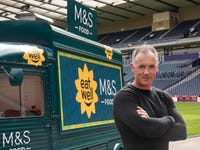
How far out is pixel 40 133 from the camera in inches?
213

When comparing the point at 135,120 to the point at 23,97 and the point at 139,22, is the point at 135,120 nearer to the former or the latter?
the point at 23,97

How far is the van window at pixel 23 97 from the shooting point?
5043 mm

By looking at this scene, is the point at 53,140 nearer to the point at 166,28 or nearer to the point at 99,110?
the point at 99,110

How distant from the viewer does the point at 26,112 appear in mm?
5316

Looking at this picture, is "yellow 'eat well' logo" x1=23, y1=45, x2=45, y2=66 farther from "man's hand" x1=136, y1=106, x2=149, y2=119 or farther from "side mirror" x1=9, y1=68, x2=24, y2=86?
"man's hand" x1=136, y1=106, x2=149, y2=119

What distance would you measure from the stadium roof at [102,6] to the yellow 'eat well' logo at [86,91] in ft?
133

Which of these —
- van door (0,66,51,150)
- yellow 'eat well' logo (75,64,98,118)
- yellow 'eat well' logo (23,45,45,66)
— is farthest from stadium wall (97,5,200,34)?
van door (0,66,51,150)

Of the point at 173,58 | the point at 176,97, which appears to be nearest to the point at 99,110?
the point at 176,97

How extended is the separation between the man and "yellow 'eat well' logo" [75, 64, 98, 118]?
3532 mm

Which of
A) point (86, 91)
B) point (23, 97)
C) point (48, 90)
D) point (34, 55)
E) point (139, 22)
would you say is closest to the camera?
point (23, 97)

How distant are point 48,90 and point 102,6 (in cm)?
4810

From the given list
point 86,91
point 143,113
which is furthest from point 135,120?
point 86,91

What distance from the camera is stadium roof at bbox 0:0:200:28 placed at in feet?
163

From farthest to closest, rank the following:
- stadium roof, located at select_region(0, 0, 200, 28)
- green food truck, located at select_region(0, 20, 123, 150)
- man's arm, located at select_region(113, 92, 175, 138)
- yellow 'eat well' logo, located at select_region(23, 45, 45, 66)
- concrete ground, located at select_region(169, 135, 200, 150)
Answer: stadium roof, located at select_region(0, 0, 200, 28) → concrete ground, located at select_region(169, 135, 200, 150) → yellow 'eat well' logo, located at select_region(23, 45, 45, 66) → green food truck, located at select_region(0, 20, 123, 150) → man's arm, located at select_region(113, 92, 175, 138)
